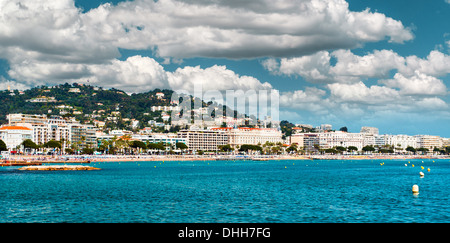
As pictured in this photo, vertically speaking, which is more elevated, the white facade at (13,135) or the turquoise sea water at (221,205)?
the white facade at (13,135)

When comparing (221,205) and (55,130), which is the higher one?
(55,130)

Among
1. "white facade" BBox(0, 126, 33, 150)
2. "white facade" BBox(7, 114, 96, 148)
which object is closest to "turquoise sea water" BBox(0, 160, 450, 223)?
"white facade" BBox(0, 126, 33, 150)

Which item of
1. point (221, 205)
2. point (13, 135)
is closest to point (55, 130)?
point (13, 135)

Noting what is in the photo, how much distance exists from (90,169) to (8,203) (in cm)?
5139

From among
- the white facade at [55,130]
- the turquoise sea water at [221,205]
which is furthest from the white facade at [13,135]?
the turquoise sea water at [221,205]

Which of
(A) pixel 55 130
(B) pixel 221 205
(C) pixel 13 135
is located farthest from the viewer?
(A) pixel 55 130

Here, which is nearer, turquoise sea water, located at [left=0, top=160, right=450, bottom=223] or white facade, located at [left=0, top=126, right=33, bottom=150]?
turquoise sea water, located at [left=0, top=160, right=450, bottom=223]

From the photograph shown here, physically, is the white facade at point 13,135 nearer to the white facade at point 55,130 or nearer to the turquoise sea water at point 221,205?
the white facade at point 55,130

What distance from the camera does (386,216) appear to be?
28.2m

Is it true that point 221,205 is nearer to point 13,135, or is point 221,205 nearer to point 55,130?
point 13,135

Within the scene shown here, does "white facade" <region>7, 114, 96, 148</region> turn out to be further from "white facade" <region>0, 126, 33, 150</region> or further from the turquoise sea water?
the turquoise sea water

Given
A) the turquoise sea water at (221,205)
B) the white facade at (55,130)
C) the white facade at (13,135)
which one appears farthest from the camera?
the white facade at (55,130)
